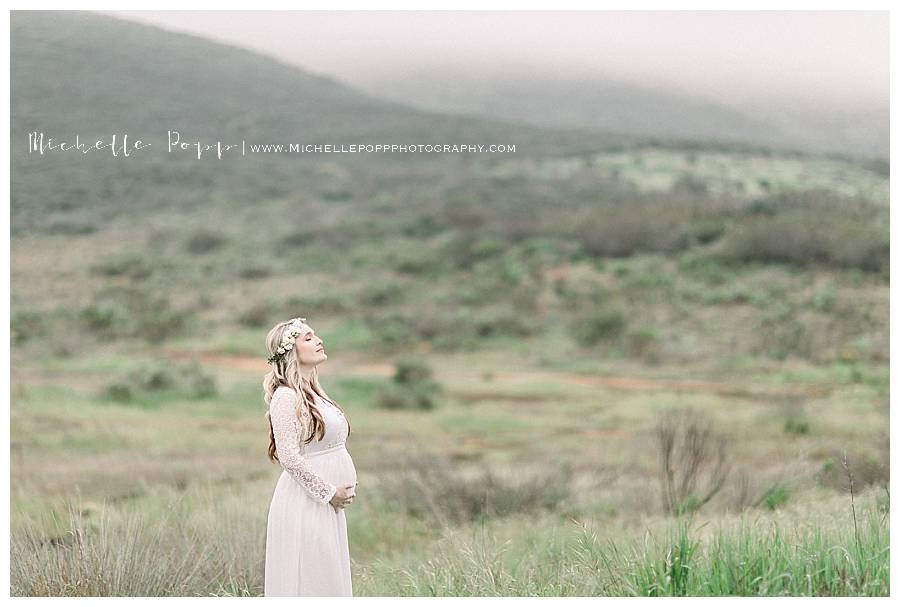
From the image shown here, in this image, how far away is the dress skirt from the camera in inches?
145

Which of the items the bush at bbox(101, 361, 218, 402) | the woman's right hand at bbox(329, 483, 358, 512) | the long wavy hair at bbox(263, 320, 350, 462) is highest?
the long wavy hair at bbox(263, 320, 350, 462)

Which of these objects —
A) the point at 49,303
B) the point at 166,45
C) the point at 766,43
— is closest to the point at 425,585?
the point at 766,43

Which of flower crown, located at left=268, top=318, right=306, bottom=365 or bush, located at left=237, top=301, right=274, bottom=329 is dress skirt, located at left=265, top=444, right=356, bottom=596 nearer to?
flower crown, located at left=268, top=318, right=306, bottom=365

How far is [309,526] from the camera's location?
12.1 feet

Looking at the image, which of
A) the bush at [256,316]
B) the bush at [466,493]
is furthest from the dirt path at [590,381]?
the bush at [466,493]

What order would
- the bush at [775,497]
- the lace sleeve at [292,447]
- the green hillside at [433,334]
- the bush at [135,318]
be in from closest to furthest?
the lace sleeve at [292,447] < the green hillside at [433,334] < the bush at [775,497] < the bush at [135,318]

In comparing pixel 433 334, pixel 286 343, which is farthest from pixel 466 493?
pixel 433 334

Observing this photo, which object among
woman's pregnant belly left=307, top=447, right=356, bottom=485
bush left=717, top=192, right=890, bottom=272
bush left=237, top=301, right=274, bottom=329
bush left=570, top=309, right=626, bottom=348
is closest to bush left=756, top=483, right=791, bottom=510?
woman's pregnant belly left=307, top=447, right=356, bottom=485

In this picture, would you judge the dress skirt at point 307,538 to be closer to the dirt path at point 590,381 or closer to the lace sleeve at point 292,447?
the lace sleeve at point 292,447

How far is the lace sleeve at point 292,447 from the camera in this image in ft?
11.7

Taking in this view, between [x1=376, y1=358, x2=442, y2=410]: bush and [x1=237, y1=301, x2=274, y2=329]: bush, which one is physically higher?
[x1=237, y1=301, x2=274, y2=329]: bush

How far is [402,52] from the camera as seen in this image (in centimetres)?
2173

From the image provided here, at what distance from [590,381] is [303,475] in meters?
15.8

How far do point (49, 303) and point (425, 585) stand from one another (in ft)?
86.8
